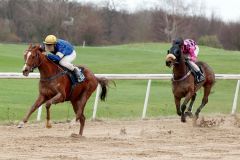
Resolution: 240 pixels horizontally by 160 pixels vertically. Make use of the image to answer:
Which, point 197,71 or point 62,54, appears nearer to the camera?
point 62,54

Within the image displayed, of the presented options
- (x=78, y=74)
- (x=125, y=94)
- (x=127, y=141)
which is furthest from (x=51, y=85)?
(x=125, y=94)

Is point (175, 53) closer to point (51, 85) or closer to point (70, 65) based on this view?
point (70, 65)

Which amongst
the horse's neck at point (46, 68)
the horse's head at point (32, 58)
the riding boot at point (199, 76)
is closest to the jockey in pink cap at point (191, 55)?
the riding boot at point (199, 76)

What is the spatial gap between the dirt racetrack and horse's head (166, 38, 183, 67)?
49.5 inches

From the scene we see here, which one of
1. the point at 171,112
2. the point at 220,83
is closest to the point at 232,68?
the point at 220,83

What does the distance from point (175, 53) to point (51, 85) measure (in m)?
2.85

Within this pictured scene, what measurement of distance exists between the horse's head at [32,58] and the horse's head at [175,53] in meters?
2.69

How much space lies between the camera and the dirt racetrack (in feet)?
26.9

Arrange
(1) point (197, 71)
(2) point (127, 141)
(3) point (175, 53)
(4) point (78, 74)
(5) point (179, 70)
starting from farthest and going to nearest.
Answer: (1) point (197, 71), (5) point (179, 70), (3) point (175, 53), (4) point (78, 74), (2) point (127, 141)

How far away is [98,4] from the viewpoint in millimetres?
80500

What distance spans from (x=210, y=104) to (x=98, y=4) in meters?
62.1

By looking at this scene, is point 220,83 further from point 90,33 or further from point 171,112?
point 90,33

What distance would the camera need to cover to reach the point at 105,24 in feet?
241

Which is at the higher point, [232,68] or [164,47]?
[232,68]
